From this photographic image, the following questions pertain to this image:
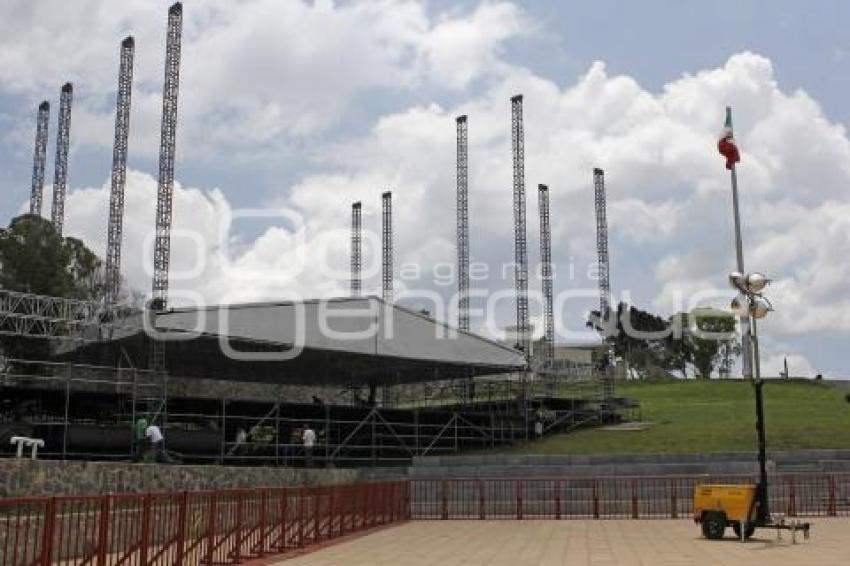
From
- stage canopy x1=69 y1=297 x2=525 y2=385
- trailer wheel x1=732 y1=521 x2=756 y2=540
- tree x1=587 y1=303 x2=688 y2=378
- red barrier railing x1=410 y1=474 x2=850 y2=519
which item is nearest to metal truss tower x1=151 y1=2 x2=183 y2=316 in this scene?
stage canopy x1=69 y1=297 x2=525 y2=385

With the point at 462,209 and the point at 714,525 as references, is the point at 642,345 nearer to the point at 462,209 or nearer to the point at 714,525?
the point at 462,209

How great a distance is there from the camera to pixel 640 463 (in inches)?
1379

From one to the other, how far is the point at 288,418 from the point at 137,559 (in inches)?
1187

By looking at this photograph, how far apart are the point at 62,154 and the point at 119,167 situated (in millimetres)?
9007

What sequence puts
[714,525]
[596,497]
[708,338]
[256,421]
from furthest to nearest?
[708,338] < [256,421] < [596,497] < [714,525]

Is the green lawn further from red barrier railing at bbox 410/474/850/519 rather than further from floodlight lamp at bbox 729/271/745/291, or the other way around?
floodlight lamp at bbox 729/271/745/291

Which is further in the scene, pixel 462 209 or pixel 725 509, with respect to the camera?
pixel 462 209

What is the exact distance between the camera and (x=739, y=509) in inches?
777

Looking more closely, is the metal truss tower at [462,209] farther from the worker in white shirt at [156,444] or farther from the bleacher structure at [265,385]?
the worker in white shirt at [156,444]

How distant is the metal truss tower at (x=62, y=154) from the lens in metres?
62.6

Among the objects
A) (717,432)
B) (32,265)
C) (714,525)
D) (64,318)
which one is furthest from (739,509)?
(32,265)

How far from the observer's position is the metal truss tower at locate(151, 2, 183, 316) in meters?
45.9

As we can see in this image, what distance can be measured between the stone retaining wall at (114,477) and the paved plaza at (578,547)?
5149 millimetres

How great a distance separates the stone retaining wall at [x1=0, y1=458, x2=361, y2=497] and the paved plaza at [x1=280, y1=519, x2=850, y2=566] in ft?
16.9
